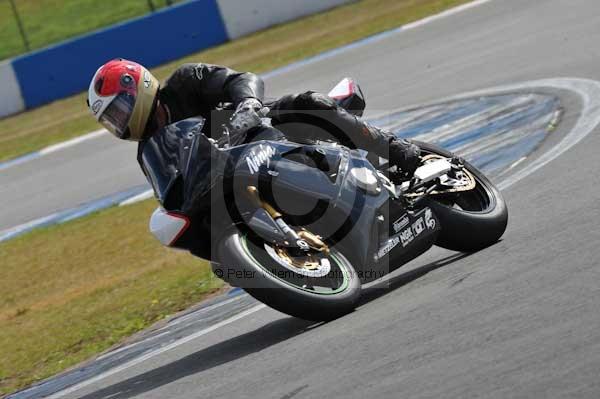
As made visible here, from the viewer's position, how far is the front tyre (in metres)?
5.00

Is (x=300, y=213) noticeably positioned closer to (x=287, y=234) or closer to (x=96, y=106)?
(x=287, y=234)

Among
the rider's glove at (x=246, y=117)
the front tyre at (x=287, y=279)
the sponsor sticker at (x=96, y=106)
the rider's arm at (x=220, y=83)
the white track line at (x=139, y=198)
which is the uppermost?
the sponsor sticker at (x=96, y=106)

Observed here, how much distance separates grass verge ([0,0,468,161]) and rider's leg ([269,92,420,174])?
42.4 ft

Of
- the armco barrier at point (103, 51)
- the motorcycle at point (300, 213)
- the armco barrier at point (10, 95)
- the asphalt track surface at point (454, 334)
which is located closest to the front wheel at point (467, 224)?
the motorcycle at point (300, 213)

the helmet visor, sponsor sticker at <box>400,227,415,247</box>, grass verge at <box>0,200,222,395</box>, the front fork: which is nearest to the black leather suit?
the helmet visor

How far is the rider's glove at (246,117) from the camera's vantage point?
5.58 m

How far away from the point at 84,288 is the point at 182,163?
164 inches

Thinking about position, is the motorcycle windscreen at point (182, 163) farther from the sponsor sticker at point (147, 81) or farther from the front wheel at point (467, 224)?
the front wheel at point (467, 224)

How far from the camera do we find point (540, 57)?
12836 millimetres

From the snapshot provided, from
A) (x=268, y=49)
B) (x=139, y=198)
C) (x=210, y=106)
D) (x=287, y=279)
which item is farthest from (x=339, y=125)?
(x=268, y=49)

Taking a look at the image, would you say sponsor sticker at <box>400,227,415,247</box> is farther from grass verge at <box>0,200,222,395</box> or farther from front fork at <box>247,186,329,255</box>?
grass verge at <box>0,200,222,395</box>

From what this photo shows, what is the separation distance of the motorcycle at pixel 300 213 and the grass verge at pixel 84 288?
6.71 feet

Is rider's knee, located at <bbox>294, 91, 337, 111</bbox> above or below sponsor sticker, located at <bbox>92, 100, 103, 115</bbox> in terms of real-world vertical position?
below

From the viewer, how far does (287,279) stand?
17.1 ft
